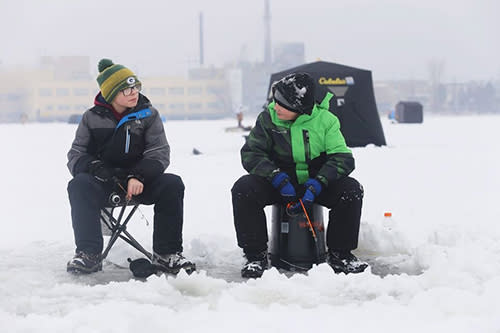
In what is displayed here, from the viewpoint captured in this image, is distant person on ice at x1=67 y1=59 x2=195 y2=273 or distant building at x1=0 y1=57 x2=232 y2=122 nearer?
distant person on ice at x1=67 y1=59 x2=195 y2=273

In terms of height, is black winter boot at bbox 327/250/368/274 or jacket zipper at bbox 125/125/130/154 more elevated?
jacket zipper at bbox 125/125/130/154

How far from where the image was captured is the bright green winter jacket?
3846 mm

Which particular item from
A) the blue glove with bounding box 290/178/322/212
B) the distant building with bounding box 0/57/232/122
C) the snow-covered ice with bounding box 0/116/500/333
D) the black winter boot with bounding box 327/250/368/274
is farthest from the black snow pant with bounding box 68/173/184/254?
the distant building with bounding box 0/57/232/122


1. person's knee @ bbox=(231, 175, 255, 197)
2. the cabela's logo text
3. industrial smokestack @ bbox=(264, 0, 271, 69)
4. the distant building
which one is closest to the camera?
person's knee @ bbox=(231, 175, 255, 197)

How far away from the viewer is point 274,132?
3.91 meters

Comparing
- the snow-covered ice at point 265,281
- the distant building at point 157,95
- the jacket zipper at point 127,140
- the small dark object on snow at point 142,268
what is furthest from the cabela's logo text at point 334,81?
the distant building at point 157,95

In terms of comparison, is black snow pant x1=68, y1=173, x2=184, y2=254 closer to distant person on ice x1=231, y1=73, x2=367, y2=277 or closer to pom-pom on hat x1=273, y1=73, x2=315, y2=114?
distant person on ice x1=231, y1=73, x2=367, y2=277

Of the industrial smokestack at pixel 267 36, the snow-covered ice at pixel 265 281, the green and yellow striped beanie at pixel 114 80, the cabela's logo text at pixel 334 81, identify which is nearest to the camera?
the snow-covered ice at pixel 265 281

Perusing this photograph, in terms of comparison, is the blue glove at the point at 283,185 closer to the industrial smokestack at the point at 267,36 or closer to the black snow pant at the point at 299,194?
the black snow pant at the point at 299,194

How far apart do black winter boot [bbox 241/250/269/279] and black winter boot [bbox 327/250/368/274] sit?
1.23 ft

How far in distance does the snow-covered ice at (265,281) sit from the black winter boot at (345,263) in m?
0.14

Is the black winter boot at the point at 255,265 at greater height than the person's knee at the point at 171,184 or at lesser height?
lesser

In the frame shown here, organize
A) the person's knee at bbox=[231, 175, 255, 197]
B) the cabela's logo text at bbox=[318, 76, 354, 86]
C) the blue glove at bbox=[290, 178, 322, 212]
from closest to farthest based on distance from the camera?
1. the blue glove at bbox=[290, 178, 322, 212]
2. the person's knee at bbox=[231, 175, 255, 197]
3. the cabela's logo text at bbox=[318, 76, 354, 86]

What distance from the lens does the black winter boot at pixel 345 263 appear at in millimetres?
3729
